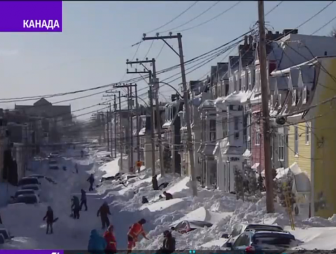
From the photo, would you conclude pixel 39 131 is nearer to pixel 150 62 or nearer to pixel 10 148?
pixel 10 148

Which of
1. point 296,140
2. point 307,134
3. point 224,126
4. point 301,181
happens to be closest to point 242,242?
point 301,181

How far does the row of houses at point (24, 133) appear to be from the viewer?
58.2 m

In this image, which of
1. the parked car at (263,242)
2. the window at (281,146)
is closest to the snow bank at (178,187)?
the window at (281,146)

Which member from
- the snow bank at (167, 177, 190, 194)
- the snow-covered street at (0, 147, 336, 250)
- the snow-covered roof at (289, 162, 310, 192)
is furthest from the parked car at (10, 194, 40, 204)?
the snow-covered roof at (289, 162, 310, 192)

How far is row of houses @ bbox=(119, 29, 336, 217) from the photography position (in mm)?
30734

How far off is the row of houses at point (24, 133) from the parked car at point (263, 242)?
1188 inches

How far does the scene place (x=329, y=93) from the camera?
100 feet

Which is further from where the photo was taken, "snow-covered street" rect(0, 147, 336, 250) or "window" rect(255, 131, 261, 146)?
"window" rect(255, 131, 261, 146)

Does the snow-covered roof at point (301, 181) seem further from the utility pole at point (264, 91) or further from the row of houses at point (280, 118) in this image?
the utility pole at point (264, 91)

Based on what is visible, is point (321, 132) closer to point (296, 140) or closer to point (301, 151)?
point (301, 151)

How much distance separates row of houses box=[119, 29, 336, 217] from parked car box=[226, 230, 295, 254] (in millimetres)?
7106

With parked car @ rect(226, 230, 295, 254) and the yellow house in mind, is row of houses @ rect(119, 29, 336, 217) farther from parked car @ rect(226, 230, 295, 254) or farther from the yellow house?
parked car @ rect(226, 230, 295, 254)

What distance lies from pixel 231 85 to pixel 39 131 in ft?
221

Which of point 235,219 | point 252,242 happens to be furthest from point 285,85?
point 252,242
